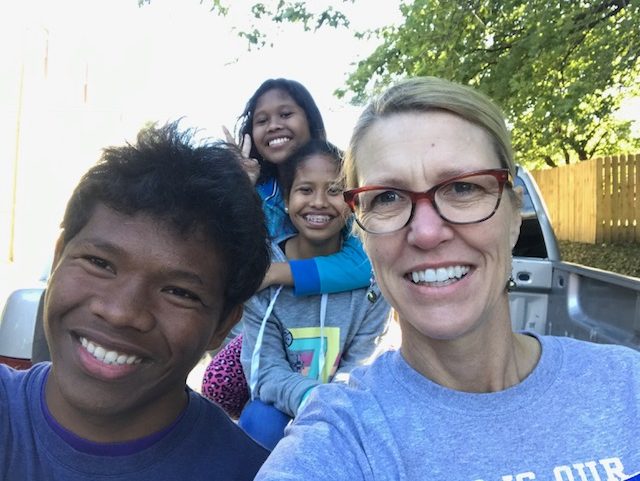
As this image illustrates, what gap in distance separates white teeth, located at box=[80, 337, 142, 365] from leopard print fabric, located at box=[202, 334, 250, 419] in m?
1.09

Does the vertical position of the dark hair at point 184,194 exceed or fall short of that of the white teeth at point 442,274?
it exceeds it

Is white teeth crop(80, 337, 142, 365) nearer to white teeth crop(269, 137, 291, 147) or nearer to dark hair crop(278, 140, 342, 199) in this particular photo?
dark hair crop(278, 140, 342, 199)

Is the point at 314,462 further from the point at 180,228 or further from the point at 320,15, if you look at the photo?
the point at 320,15

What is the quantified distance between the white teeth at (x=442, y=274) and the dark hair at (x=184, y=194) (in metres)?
0.50

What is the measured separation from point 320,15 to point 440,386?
8.75 meters

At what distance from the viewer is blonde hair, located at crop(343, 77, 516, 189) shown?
1.64 meters

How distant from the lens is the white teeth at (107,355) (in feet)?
5.26

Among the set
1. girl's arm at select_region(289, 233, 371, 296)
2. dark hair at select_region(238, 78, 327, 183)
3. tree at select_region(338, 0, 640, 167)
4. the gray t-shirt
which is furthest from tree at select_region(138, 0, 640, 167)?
the gray t-shirt

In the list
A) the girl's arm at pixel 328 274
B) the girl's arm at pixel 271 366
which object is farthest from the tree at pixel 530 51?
the girl's arm at pixel 271 366

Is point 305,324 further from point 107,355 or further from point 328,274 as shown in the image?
point 107,355

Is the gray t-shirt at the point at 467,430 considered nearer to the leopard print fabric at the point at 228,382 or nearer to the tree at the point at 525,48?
the leopard print fabric at the point at 228,382

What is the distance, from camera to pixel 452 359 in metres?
1.64

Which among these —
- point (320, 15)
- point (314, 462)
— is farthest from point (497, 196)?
point (320, 15)

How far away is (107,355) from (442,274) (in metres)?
0.84
